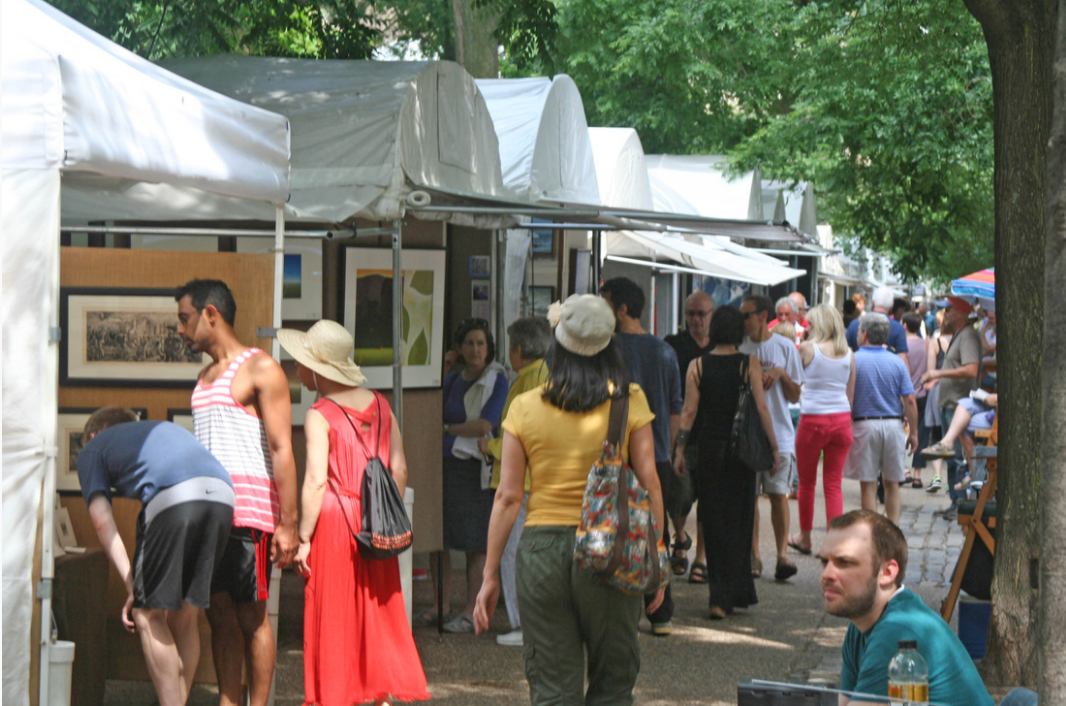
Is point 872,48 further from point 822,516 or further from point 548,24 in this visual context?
point 822,516

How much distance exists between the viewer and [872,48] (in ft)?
35.9

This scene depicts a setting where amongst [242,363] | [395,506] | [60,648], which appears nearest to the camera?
[60,648]

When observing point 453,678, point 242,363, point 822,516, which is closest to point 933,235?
point 822,516

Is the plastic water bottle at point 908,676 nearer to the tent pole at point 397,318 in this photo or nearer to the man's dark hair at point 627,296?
the tent pole at point 397,318

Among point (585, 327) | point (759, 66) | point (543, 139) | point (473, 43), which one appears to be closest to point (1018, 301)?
point (585, 327)

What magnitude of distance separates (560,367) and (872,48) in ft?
24.4

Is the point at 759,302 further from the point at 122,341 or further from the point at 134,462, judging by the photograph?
the point at 134,462

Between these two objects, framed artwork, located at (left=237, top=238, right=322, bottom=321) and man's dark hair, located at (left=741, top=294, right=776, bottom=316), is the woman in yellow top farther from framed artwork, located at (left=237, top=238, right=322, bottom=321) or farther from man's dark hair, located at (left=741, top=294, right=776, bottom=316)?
man's dark hair, located at (left=741, top=294, right=776, bottom=316)

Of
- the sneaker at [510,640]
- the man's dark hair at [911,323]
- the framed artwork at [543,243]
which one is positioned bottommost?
the sneaker at [510,640]

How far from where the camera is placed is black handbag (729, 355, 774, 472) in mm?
7977

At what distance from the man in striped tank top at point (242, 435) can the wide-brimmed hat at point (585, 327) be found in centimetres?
131

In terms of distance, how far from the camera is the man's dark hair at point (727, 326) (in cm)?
809

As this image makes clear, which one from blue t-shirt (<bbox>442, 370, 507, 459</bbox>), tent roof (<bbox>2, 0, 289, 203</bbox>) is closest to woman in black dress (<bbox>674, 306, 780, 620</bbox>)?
blue t-shirt (<bbox>442, 370, 507, 459</bbox>)

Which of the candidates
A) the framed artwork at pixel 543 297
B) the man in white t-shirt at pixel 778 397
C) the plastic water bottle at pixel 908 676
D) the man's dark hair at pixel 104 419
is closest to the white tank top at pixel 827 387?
the man in white t-shirt at pixel 778 397
